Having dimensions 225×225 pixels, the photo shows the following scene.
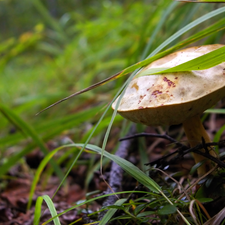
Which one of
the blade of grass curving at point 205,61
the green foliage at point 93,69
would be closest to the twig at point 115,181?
the green foliage at point 93,69

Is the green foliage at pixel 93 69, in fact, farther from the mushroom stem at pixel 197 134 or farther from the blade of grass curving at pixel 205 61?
the mushroom stem at pixel 197 134

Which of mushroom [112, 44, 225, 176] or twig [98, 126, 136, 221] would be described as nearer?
mushroom [112, 44, 225, 176]

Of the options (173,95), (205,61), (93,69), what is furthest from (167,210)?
(93,69)

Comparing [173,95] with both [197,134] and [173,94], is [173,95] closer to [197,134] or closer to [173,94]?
[173,94]

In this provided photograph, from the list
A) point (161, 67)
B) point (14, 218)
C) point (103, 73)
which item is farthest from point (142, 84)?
point (103, 73)

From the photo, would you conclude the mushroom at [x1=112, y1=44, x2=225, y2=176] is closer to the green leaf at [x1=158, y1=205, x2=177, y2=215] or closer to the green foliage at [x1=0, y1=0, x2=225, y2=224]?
the green foliage at [x1=0, y1=0, x2=225, y2=224]

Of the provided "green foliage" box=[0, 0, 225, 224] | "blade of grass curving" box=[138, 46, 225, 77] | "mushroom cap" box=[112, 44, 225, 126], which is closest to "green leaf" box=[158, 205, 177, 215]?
"green foliage" box=[0, 0, 225, 224]

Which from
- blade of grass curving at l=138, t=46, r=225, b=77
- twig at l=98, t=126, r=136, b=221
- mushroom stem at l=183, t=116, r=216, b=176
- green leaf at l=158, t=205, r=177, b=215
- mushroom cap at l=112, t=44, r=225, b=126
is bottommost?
twig at l=98, t=126, r=136, b=221

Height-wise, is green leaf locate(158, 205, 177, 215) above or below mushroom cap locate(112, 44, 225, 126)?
below
